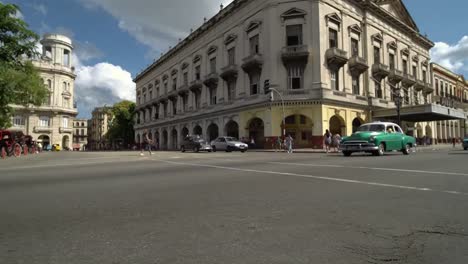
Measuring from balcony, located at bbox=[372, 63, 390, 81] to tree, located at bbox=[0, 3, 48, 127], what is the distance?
113 feet

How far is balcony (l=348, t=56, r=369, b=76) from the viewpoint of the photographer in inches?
1336

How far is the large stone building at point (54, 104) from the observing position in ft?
217

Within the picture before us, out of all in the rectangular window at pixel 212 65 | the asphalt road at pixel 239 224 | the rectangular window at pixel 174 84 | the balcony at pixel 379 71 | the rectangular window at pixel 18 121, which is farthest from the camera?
the rectangular window at pixel 18 121

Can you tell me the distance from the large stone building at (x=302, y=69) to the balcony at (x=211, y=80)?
0.60 ft

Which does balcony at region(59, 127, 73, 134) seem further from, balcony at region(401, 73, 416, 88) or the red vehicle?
balcony at region(401, 73, 416, 88)

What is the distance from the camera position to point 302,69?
3188 cm

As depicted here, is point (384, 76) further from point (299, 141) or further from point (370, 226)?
point (370, 226)

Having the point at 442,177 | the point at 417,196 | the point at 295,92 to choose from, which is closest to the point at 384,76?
the point at 295,92

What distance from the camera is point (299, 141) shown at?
108 ft

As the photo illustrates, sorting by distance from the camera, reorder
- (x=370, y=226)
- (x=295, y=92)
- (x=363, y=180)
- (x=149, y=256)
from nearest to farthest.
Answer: (x=149, y=256), (x=370, y=226), (x=363, y=180), (x=295, y=92)

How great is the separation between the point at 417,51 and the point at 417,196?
50.6 metres

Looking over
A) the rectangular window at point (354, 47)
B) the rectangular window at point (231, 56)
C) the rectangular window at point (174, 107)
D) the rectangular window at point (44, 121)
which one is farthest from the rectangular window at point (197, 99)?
the rectangular window at point (44, 121)

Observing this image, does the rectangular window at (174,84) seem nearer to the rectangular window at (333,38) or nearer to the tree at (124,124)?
the rectangular window at (333,38)

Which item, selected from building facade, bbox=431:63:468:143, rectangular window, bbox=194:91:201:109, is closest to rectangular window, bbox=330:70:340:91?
rectangular window, bbox=194:91:201:109
